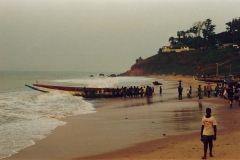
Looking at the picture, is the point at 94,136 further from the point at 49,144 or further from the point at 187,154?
the point at 187,154

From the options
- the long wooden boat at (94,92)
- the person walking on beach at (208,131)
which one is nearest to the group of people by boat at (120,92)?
the long wooden boat at (94,92)

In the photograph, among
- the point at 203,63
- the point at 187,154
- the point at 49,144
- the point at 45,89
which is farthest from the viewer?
the point at 203,63

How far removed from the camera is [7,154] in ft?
36.6

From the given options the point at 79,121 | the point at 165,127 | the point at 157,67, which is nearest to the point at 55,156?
the point at 165,127

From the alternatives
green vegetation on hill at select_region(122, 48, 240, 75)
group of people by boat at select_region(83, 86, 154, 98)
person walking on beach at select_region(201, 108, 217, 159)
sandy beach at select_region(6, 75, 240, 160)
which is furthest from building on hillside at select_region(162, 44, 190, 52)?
person walking on beach at select_region(201, 108, 217, 159)

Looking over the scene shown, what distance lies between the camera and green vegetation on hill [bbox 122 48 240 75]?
→ 90250mm

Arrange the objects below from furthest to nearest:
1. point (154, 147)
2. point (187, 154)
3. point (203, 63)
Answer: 1. point (203, 63)
2. point (154, 147)
3. point (187, 154)

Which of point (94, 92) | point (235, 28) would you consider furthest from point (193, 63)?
point (94, 92)

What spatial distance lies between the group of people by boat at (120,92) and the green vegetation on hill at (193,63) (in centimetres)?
4095

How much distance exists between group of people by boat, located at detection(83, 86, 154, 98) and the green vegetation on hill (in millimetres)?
40951

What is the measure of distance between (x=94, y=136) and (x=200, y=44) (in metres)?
141

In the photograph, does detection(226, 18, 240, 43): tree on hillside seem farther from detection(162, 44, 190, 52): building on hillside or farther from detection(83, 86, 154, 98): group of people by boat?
detection(83, 86, 154, 98): group of people by boat

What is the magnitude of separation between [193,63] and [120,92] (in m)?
86.4

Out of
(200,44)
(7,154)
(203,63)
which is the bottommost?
(7,154)
